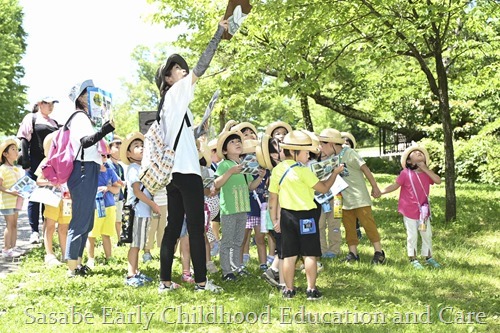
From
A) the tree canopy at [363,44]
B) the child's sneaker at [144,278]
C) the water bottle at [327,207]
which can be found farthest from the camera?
the tree canopy at [363,44]

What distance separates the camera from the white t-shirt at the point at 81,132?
20.6 feet

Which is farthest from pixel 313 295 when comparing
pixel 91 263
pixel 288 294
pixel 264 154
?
pixel 91 263

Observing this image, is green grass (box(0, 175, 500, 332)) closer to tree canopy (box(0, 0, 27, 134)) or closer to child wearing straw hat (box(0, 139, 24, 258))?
child wearing straw hat (box(0, 139, 24, 258))

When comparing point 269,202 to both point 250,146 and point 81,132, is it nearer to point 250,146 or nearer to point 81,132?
point 250,146

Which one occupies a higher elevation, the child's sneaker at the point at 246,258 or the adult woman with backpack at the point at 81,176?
the adult woman with backpack at the point at 81,176

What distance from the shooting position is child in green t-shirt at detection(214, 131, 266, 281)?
6508mm

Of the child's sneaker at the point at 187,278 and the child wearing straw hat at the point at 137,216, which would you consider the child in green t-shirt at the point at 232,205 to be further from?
the child wearing straw hat at the point at 137,216

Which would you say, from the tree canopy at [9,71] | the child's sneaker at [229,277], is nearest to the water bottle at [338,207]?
the child's sneaker at [229,277]

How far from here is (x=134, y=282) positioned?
610 cm

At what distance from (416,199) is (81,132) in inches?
167

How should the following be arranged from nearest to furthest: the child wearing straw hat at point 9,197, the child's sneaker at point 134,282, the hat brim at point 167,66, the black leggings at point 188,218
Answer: the black leggings at point 188,218 < the hat brim at point 167,66 < the child's sneaker at point 134,282 < the child wearing straw hat at point 9,197

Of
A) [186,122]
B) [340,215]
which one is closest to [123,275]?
[186,122]

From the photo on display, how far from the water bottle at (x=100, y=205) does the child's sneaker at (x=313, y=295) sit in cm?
331

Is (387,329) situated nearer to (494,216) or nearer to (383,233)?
(383,233)
